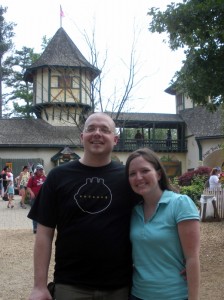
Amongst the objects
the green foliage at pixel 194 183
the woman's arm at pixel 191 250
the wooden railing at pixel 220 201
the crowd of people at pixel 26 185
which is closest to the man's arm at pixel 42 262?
the woman's arm at pixel 191 250

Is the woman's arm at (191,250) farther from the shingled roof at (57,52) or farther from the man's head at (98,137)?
the shingled roof at (57,52)

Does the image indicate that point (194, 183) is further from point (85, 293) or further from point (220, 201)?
point (85, 293)

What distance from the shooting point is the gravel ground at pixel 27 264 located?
6297 mm

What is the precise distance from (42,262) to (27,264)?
562 cm

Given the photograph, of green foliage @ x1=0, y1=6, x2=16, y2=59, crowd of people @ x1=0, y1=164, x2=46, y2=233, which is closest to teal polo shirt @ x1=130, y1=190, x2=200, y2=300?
crowd of people @ x1=0, y1=164, x2=46, y2=233

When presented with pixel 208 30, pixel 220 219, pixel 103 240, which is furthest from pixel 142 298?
pixel 220 219

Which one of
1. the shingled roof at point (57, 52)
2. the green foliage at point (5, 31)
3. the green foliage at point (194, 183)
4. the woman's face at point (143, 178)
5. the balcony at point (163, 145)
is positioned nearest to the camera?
the woman's face at point (143, 178)

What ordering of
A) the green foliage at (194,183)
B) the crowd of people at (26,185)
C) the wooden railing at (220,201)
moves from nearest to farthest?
the crowd of people at (26,185) → the wooden railing at (220,201) → the green foliage at (194,183)

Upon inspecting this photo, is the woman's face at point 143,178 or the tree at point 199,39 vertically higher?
the tree at point 199,39

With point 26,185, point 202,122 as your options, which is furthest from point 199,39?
point 202,122

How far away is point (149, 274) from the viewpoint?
2635 millimetres

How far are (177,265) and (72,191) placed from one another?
2.42 feet

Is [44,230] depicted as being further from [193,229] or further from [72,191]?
[193,229]

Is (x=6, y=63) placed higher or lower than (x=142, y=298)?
higher
